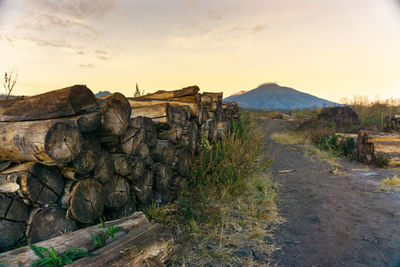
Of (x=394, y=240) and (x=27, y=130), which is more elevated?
(x=27, y=130)

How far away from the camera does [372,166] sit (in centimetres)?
696

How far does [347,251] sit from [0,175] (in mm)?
3637

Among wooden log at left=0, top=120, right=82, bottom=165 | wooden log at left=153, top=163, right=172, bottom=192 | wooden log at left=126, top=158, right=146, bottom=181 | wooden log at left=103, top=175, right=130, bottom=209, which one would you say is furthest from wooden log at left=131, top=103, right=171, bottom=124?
wooden log at left=0, top=120, right=82, bottom=165

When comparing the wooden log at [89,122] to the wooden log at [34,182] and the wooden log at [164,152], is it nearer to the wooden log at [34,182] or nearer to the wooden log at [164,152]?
the wooden log at [34,182]

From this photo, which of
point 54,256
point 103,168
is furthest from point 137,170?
point 54,256

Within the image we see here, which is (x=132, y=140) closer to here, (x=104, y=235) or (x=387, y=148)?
(x=104, y=235)

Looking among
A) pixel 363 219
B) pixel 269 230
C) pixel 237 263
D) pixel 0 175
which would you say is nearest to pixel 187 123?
pixel 269 230

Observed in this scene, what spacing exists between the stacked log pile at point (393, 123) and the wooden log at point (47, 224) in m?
13.5

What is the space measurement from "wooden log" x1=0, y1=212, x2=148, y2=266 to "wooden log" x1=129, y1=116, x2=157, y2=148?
1.10 metres

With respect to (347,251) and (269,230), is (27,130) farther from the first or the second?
(347,251)

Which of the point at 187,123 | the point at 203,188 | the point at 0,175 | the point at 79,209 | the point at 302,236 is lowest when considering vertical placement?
the point at 302,236

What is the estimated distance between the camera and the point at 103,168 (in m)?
2.44

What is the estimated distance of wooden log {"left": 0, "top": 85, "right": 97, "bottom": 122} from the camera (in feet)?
7.10

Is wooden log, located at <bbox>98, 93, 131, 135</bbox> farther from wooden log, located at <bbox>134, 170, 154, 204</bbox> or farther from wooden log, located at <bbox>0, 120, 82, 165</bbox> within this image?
wooden log, located at <bbox>134, 170, 154, 204</bbox>
